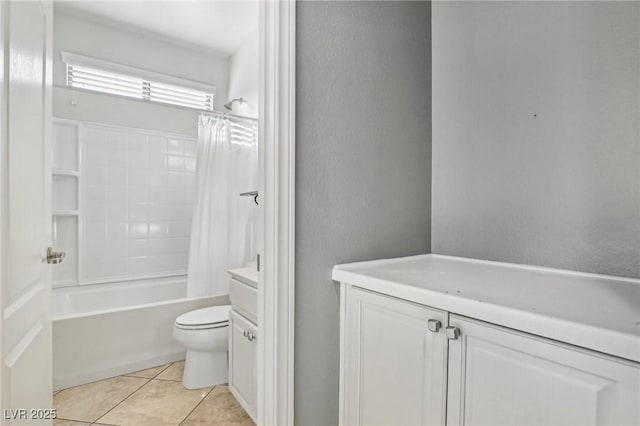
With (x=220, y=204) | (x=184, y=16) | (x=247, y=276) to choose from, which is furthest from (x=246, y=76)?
(x=247, y=276)

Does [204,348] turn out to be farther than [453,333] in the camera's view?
Yes

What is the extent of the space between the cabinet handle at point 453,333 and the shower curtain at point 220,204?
6.97 ft

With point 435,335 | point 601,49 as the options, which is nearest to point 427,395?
point 435,335

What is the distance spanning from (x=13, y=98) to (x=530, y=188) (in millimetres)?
1609

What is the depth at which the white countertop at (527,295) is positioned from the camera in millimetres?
604

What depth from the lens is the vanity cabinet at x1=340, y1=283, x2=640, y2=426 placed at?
597 millimetres

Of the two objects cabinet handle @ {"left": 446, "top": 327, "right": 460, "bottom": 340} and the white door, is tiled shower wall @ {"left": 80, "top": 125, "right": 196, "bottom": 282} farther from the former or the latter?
cabinet handle @ {"left": 446, "top": 327, "right": 460, "bottom": 340}

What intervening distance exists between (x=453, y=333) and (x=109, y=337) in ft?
7.10

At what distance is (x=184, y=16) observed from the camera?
261 centimetres

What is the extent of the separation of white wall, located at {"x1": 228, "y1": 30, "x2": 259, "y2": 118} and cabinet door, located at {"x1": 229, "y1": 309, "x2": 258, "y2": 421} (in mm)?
1848

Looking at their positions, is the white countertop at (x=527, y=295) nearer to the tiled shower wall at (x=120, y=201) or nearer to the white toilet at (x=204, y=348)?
the white toilet at (x=204, y=348)

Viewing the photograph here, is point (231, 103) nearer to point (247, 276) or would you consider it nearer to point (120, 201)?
point (120, 201)

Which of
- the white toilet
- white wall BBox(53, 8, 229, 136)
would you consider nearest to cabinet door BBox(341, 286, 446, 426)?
the white toilet

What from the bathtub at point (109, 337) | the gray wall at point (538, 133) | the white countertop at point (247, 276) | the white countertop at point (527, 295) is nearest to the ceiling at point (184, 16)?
the gray wall at point (538, 133)
